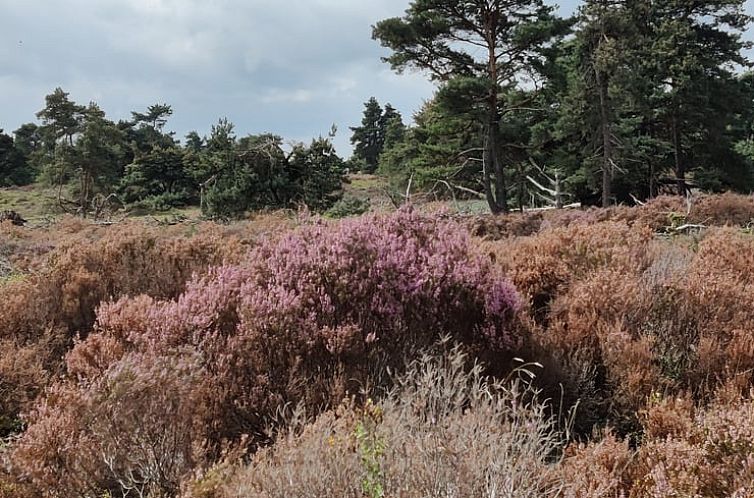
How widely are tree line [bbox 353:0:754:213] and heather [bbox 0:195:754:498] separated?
14.3 meters

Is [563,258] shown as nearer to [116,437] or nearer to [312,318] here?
[312,318]

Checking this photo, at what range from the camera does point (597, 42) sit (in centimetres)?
1844

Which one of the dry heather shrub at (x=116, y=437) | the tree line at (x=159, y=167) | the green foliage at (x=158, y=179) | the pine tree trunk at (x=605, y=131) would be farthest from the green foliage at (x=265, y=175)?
the dry heather shrub at (x=116, y=437)

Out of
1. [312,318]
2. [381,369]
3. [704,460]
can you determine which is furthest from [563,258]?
[704,460]

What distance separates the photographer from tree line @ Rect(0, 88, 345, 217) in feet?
62.6

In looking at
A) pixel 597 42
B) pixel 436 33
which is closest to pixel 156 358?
pixel 436 33

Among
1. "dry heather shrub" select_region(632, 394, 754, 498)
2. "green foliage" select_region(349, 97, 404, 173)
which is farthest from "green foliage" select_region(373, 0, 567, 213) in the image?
"green foliage" select_region(349, 97, 404, 173)

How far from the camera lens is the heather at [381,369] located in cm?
224

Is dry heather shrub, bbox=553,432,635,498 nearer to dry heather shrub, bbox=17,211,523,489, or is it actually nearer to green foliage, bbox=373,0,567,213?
dry heather shrub, bbox=17,211,523,489

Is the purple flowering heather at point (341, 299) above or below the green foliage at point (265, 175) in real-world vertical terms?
below

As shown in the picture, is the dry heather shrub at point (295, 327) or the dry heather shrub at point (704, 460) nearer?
the dry heather shrub at point (704, 460)

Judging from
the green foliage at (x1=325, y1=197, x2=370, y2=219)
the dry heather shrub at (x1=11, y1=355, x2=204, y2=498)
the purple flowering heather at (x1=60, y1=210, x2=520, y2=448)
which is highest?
the green foliage at (x1=325, y1=197, x2=370, y2=219)

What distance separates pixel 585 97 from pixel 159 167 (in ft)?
86.4

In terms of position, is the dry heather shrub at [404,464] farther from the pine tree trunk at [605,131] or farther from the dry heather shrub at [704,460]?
the pine tree trunk at [605,131]
